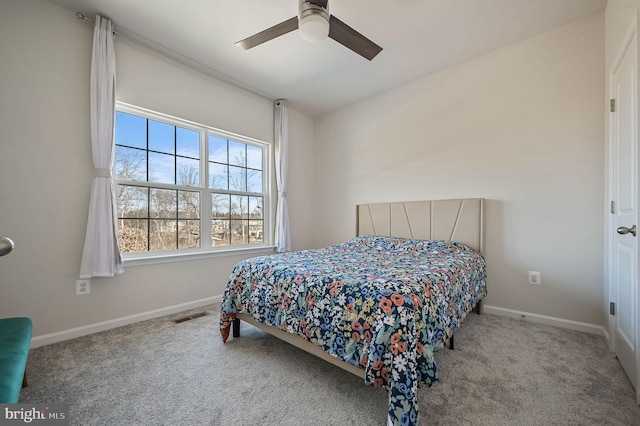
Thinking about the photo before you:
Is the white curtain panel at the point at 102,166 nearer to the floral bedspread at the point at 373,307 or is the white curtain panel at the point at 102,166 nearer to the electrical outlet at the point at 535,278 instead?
the floral bedspread at the point at 373,307

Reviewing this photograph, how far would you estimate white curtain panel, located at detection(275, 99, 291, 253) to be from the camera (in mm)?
3969

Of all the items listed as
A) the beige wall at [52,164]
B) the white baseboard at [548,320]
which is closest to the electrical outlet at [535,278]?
the white baseboard at [548,320]

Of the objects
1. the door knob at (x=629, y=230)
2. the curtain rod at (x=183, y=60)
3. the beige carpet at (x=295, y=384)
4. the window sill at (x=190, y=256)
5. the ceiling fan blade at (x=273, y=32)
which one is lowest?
the beige carpet at (x=295, y=384)

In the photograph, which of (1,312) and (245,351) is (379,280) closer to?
(245,351)

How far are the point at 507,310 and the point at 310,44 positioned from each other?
338 cm

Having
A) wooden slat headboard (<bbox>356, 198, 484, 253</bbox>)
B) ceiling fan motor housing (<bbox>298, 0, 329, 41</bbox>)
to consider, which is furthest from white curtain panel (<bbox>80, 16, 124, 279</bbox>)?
wooden slat headboard (<bbox>356, 198, 484, 253</bbox>)

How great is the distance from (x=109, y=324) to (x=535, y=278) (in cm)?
407

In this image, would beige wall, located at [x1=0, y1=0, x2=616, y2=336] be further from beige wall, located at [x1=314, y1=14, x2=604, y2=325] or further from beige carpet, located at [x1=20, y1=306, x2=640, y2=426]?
beige carpet, located at [x1=20, y1=306, x2=640, y2=426]

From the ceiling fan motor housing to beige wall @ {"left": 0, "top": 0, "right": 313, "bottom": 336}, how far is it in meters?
1.95

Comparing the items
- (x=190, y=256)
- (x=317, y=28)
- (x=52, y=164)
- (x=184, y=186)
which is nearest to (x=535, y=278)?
(x=317, y=28)

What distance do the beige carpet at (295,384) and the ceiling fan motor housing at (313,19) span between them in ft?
7.46

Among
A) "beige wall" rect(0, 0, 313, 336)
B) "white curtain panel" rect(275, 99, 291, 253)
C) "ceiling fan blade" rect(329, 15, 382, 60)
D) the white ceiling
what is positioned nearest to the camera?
"ceiling fan blade" rect(329, 15, 382, 60)

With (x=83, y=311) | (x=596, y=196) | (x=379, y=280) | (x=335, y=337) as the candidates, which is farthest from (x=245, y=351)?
(x=596, y=196)

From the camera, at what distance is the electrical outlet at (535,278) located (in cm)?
261
